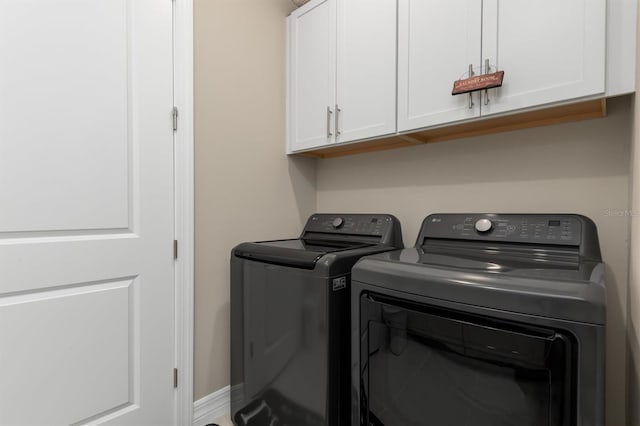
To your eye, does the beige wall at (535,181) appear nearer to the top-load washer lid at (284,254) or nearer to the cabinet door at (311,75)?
the cabinet door at (311,75)

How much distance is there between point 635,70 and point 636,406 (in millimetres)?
1010

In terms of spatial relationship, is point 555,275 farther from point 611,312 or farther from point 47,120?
point 47,120

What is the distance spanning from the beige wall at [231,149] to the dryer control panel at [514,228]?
0.97m

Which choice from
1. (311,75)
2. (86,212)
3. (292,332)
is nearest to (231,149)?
(311,75)

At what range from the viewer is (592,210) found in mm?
1278

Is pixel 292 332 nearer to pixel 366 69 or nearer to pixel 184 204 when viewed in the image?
pixel 184 204

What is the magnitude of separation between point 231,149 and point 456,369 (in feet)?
4.82

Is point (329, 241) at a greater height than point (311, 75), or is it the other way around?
point (311, 75)

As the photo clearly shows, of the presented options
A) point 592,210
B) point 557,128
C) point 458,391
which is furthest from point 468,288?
point 557,128

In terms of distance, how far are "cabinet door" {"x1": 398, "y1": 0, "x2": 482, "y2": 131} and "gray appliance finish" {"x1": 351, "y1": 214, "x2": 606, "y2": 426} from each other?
560 mm

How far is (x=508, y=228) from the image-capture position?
1305mm

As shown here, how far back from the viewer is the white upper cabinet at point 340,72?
155 cm

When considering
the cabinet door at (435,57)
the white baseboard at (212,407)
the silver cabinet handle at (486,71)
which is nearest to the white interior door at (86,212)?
the white baseboard at (212,407)

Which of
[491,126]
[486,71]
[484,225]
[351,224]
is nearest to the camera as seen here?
[486,71]
